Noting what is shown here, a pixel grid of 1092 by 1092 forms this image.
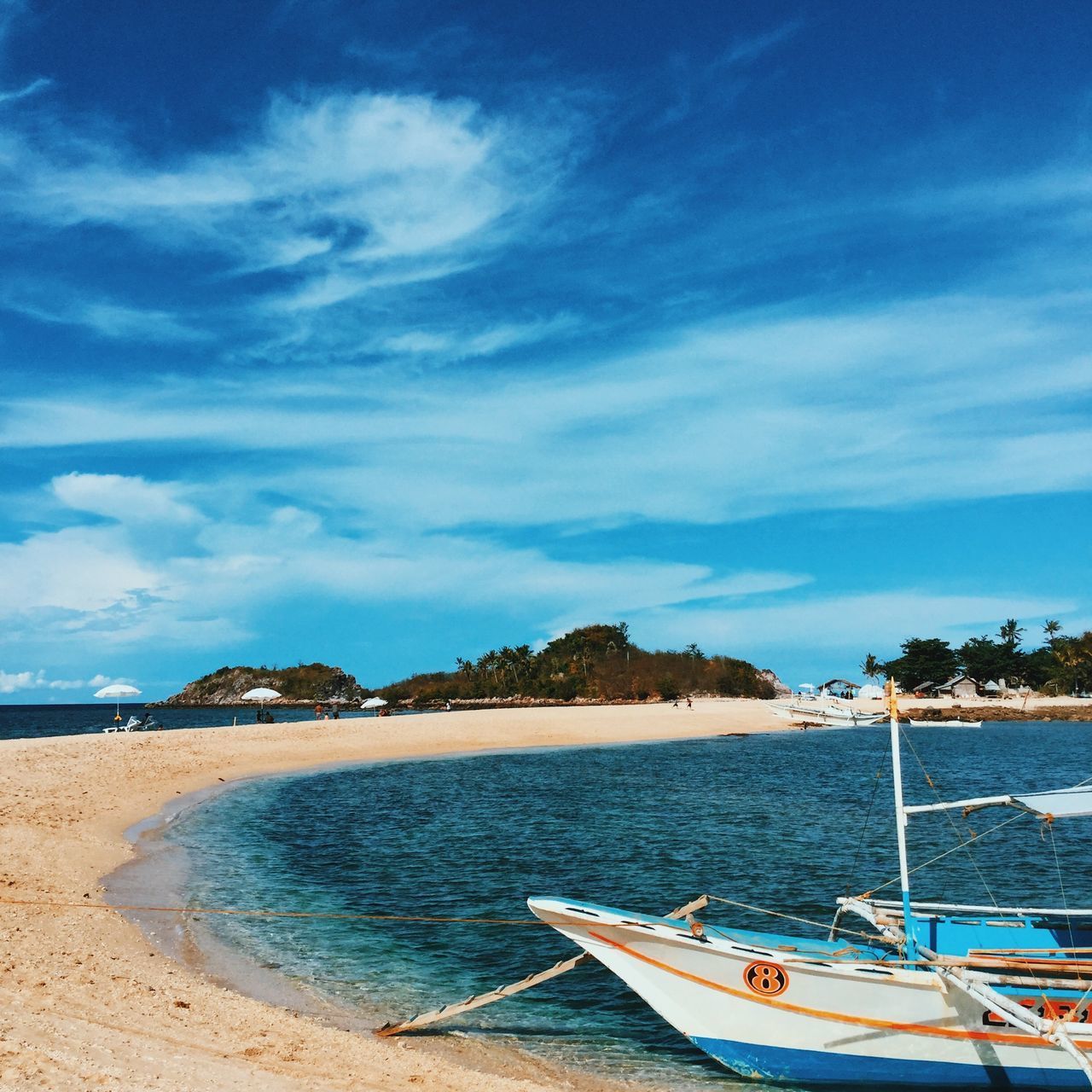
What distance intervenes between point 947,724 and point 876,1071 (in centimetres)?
9870

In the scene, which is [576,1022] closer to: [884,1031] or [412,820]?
[884,1031]

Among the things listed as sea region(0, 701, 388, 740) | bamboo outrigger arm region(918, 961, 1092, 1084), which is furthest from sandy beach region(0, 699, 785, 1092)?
sea region(0, 701, 388, 740)

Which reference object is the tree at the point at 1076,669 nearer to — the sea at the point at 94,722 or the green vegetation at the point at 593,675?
the green vegetation at the point at 593,675

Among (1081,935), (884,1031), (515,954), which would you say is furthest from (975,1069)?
(515,954)

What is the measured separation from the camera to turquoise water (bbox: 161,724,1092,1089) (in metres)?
13.9

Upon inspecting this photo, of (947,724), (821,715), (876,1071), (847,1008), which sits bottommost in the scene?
(947,724)

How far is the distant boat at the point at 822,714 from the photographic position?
101000 mm

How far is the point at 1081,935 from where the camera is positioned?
1317 centimetres

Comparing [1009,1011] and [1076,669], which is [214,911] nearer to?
[1009,1011]

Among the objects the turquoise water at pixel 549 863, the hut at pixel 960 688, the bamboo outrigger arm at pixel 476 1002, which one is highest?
the hut at pixel 960 688

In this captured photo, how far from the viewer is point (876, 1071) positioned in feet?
35.0

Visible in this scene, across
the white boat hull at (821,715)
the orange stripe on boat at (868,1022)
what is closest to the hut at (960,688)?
the white boat hull at (821,715)

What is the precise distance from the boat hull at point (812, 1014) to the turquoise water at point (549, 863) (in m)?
0.85

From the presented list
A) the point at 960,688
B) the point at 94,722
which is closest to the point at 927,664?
the point at 960,688
